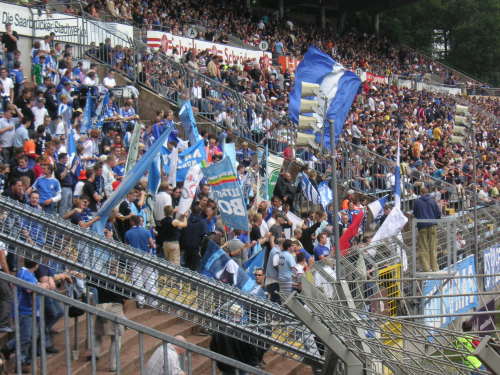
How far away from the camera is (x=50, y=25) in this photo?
19.9m

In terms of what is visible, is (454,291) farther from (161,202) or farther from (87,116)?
(87,116)

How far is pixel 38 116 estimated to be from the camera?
14.8 m

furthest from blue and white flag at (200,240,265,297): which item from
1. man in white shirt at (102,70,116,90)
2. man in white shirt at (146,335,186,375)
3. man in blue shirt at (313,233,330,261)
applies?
man in white shirt at (102,70,116,90)

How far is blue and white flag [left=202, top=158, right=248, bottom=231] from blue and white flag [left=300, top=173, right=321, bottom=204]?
6.38 metres

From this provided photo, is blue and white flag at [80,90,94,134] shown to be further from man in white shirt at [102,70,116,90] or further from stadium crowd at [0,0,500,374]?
man in white shirt at [102,70,116,90]

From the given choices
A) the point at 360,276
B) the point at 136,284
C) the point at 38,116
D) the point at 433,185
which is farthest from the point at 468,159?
the point at 136,284

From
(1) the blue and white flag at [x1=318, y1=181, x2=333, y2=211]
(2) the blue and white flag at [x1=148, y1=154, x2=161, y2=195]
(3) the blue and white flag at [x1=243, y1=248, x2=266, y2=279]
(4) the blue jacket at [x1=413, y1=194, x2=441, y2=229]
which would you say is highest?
(2) the blue and white flag at [x1=148, y1=154, x2=161, y2=195]

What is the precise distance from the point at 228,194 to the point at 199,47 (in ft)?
56.1

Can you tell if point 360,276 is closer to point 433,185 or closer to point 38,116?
point 38,116

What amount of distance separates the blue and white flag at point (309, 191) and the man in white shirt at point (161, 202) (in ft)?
18.9

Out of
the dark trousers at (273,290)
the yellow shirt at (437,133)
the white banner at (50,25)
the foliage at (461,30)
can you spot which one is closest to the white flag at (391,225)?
the dark trousers at (273,290)

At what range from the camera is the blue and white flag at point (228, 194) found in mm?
11398

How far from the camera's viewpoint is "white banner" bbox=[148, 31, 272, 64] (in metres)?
25.6

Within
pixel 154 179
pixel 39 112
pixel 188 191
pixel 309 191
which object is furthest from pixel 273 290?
pixel 309 191
